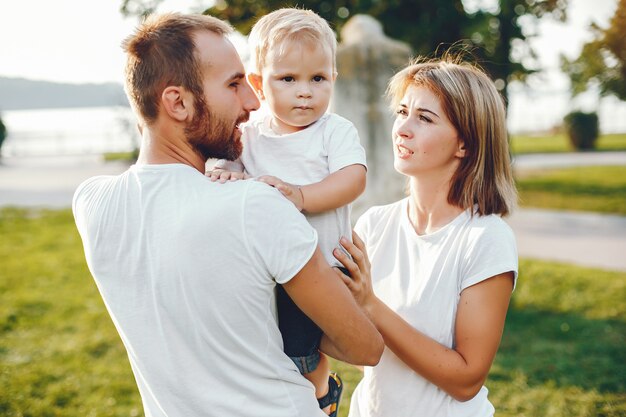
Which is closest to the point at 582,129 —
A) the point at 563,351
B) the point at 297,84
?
the point at 563,351

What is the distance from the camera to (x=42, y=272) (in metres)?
8.03

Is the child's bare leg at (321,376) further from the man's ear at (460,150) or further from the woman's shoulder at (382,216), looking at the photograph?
the man's ear at (460,150)

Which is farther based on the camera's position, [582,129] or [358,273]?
[582,129]

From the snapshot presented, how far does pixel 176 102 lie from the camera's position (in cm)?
178

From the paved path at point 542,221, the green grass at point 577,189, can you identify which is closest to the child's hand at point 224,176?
the paved path at point 542,221

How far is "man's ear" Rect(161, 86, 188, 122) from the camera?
5.79 ft

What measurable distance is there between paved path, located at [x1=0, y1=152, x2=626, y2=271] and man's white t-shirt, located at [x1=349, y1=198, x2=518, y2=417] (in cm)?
622

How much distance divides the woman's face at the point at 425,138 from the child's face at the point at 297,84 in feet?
1.07

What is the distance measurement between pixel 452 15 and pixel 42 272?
705 centimetres

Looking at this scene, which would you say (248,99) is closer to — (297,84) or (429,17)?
(297,84)

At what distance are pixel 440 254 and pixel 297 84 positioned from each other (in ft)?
2.51

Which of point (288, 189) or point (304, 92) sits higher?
point (304, 92)

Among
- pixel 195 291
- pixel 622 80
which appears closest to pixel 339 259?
pixel 195 291

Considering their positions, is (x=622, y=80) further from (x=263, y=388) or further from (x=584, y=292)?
(x=263, y=388)
